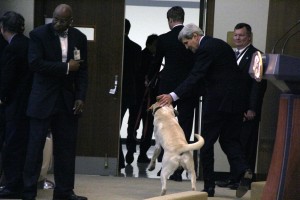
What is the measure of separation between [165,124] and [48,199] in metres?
1.26

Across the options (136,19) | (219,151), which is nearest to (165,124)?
(219,151)

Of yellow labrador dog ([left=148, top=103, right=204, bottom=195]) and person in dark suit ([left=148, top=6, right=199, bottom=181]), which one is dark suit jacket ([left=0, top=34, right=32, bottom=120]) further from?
person in dark suit ([left=148, top=6, right=199, bottom=181])

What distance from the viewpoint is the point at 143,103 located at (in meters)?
9.53

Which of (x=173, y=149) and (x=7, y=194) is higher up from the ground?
(x=173, y=149)

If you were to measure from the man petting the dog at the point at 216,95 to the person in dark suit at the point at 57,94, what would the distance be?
851mm

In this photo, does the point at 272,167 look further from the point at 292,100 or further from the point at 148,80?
the point at 148,80

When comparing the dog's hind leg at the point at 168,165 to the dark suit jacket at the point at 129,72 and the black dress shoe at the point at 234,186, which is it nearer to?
the black dress shoe at the point at 234,186

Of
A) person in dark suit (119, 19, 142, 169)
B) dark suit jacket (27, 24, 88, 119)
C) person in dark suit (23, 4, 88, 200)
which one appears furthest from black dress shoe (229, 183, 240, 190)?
dark suit jacket (27, 24, 88, 119)

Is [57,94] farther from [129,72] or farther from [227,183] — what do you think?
[129,72]

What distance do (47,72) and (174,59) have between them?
6.84 feet

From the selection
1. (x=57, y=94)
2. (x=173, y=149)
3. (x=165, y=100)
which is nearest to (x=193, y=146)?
(x=173, y=149)

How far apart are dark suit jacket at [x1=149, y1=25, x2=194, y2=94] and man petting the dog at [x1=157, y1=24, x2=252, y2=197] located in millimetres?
1021

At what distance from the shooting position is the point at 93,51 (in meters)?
8.18

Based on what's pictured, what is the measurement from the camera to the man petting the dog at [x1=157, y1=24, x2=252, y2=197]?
655cm
